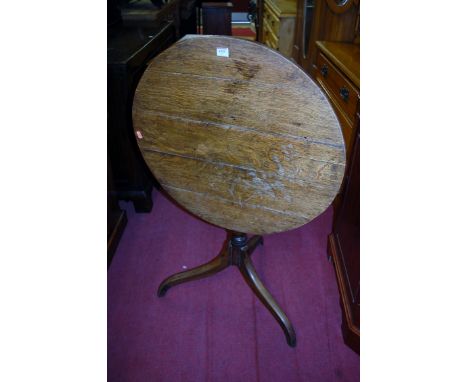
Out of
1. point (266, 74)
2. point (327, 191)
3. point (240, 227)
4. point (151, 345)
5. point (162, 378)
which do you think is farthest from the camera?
point (151, 345)

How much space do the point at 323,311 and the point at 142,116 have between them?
1242mm

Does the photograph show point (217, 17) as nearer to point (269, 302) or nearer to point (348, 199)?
point (348, 199)

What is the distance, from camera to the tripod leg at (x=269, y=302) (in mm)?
1510

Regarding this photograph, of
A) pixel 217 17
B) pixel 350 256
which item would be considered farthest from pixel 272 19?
pixel 350 256

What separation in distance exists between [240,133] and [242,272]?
81 centimetres

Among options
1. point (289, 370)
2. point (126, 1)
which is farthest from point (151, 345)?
point (126, 1)

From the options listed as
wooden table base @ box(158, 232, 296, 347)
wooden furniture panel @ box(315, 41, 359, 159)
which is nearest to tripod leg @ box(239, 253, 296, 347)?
wooden table base @ box(158, 232, 296, 347)

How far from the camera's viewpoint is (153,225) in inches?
90.4

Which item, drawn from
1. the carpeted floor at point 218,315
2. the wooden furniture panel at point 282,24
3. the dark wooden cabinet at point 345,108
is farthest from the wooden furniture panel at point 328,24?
the carpeted floor at point 218,315

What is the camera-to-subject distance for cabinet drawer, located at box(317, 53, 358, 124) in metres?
1.55

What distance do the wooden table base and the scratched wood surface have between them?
1.03 feet

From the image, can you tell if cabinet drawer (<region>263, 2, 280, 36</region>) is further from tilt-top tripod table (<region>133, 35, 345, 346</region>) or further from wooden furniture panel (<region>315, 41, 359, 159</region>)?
tilt-top tripod table (<region>133, 35, 345, 346</region>)

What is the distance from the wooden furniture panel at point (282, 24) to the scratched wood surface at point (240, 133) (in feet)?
8.71

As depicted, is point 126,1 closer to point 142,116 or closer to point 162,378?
point 142,116
